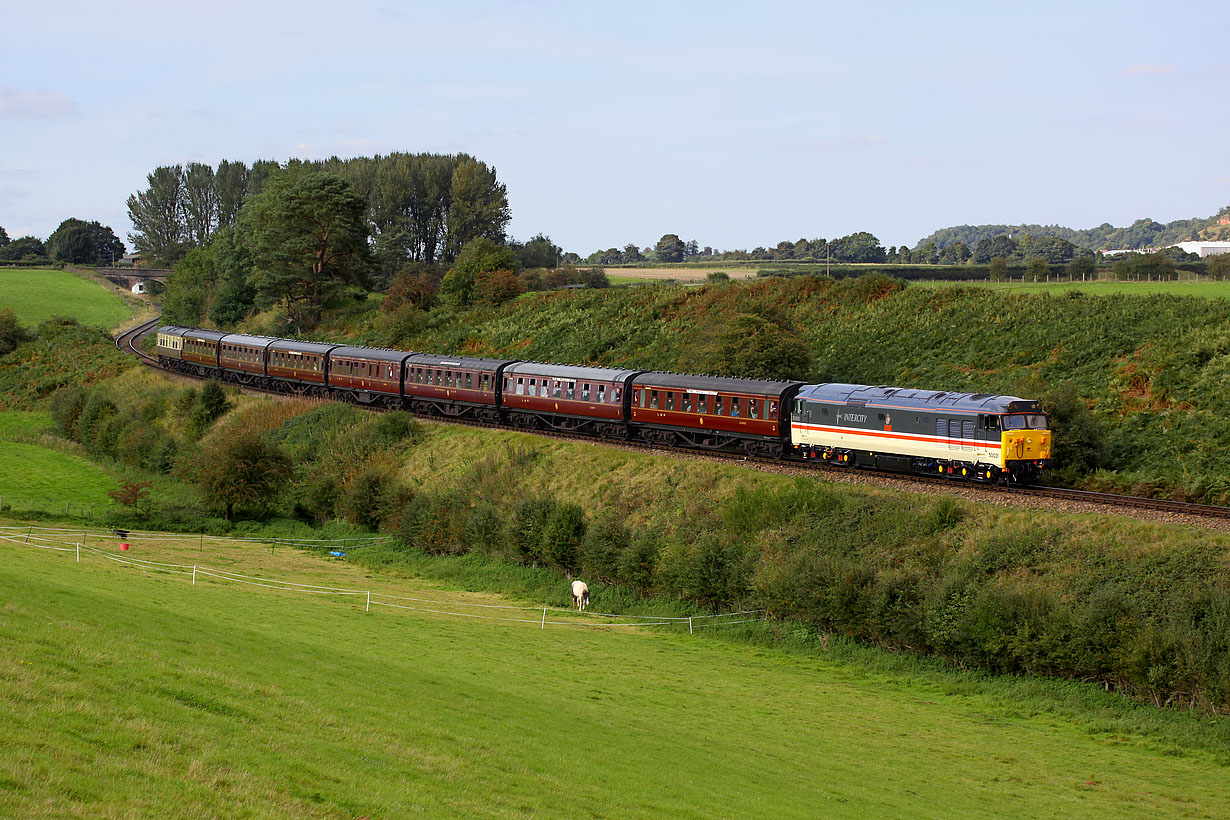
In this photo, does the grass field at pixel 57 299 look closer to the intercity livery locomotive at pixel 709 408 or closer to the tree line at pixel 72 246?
the tree line at pixel 72 246

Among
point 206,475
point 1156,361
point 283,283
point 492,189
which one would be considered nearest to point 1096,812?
point 1156,361

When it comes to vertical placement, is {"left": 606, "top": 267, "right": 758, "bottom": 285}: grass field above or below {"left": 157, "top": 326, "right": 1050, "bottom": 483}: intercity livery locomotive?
above

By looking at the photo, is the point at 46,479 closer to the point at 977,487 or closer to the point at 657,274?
the point at 977,487

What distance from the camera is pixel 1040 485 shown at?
32781 mm

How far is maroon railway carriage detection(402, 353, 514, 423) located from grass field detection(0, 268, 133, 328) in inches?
2530

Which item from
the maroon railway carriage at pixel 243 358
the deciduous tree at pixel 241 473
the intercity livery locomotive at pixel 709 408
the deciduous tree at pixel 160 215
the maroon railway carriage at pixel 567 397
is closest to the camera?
the intercity livery locomotive at pixel 709 408

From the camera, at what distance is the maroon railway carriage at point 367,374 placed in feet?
172

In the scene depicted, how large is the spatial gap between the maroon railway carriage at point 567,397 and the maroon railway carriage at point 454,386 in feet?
2.98

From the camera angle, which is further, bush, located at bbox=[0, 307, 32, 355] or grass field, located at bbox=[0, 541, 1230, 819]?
bush, located at bbox=[0, 307, 32, 355]

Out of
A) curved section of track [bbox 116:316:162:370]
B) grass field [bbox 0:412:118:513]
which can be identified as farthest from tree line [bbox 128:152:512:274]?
grass field [bbox 0:412:118:513]

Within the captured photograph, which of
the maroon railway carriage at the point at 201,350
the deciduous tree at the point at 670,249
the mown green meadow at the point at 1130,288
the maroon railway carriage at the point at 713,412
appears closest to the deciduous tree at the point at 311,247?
the maroon railway carriage at the point at 201,350

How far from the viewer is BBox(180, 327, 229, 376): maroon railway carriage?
220 feet

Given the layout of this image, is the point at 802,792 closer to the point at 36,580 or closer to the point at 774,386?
the point at 36,580

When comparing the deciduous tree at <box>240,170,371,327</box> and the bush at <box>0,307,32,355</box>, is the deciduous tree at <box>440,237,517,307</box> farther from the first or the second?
the bush at <box>0,307,32,355</box>
